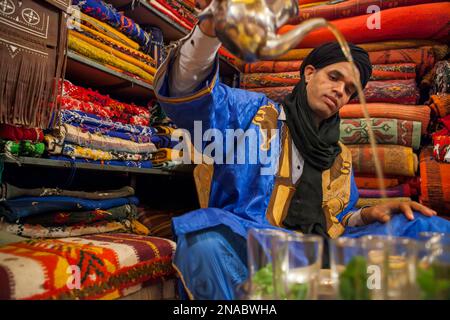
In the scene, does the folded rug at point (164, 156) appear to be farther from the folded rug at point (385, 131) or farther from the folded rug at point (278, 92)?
the folded rug at point (385, 131)

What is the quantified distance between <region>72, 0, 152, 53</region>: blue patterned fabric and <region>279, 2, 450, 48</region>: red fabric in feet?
2.45

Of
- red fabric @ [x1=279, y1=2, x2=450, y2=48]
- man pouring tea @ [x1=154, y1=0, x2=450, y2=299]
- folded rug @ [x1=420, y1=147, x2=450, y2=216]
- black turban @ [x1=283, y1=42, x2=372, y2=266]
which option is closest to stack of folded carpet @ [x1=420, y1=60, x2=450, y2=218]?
folded rug @ [x1=420, y1=147, x2=450, y2=216]

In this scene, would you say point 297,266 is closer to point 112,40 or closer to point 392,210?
point 392,210

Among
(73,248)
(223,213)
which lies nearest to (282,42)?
(223,213)

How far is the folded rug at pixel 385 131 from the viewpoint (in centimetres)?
178

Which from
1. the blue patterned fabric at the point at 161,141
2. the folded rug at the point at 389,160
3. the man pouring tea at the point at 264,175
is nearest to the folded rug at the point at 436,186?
the folded rug at the point at 389,160

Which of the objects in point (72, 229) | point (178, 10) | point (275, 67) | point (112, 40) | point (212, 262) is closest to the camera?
point (212, 262)

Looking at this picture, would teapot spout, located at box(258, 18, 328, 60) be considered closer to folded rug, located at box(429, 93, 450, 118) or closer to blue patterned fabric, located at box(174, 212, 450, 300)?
blue patterned fabric, located at box(174, 212, 450, 300)

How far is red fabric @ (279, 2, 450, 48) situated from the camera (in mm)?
1806

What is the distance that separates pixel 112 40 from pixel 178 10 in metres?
0.59

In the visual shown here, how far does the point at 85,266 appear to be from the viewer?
3.21ft

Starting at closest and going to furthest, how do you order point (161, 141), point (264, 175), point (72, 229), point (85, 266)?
point (85, 266), point (264, 175), point (72, 229), point (161, 141)
